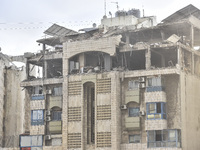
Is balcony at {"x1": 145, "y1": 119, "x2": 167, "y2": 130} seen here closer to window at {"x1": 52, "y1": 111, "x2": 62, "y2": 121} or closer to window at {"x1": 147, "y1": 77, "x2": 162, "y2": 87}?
window at {"x1": 147, "y1": 77, "x2": 162, "y2": 87}

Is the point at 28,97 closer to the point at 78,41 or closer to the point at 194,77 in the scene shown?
the point at 78,41

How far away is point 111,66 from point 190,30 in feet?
28.2

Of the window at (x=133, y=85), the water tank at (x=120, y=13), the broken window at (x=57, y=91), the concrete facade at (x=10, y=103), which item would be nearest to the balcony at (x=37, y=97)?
the broken window at (x=57, y=91)

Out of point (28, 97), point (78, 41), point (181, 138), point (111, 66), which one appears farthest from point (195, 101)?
point (28, 97)

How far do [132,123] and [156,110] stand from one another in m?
2.55

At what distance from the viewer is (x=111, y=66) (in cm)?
4681

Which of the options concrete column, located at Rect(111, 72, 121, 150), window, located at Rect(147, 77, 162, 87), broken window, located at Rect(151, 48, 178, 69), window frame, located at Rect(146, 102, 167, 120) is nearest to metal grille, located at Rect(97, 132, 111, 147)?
concrete column, located at Rect(111, 72, 121, 150)

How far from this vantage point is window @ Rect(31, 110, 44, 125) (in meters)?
48.7

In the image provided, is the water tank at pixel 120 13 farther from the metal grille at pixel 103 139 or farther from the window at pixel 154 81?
the metal grille at pixel 103 139

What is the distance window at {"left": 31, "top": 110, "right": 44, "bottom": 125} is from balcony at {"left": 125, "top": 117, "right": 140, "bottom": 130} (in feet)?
30.8

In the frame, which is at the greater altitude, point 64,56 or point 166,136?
point 64,56

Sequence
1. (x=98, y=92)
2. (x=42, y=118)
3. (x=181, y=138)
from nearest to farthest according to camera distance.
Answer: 1. (x=181, y=138)
2. (x=98, y=92)
3. (x=42, y=118)

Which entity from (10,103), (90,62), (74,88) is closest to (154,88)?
(74,88)

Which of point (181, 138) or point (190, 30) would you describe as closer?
point (181, 138)
